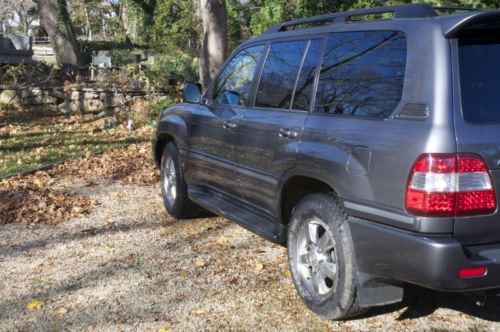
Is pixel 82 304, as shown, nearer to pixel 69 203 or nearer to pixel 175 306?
pixel 175 306

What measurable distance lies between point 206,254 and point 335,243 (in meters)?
1.97

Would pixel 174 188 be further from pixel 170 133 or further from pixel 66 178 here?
pixel 66 178

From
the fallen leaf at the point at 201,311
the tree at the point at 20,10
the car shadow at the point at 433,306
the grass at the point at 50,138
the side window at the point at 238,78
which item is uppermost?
the tree at the point at 20,10

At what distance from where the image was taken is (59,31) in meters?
20.3

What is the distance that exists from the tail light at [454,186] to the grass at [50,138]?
6.68 m

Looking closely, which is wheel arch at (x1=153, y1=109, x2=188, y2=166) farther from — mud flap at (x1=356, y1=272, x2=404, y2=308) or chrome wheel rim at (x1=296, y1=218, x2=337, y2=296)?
mud flap at (x1=356, y1=272, x2=404, y2=308)

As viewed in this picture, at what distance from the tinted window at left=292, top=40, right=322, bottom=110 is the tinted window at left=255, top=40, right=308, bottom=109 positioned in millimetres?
80

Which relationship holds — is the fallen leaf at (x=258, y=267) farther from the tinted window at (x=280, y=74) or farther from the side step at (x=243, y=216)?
the tinted window at (x=280, y=74)

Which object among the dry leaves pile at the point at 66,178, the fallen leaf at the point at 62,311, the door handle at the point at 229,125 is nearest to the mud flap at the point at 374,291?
the door handle at the point at 229,125

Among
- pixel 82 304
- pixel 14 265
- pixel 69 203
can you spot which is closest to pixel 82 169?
pixel 69 203

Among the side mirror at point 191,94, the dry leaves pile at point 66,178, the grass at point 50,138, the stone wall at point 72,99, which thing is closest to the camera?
the side mirror at point 191,94

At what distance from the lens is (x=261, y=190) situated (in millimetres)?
4570

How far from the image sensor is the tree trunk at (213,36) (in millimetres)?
11266

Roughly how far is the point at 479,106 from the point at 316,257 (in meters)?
1.44
